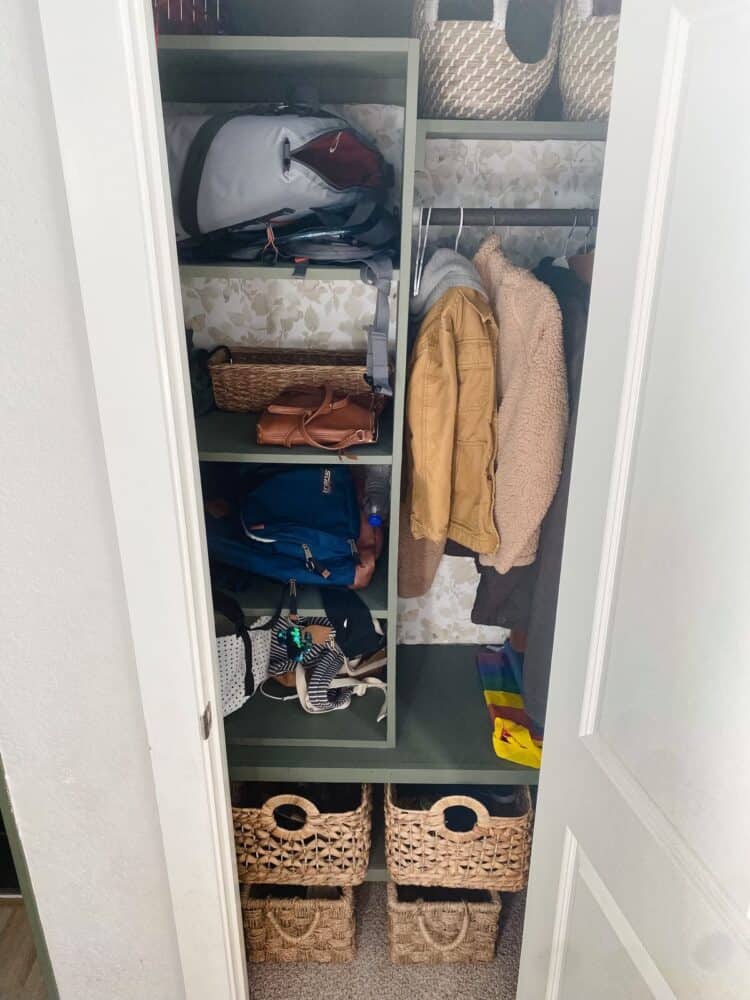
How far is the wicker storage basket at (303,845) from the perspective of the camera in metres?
1.55

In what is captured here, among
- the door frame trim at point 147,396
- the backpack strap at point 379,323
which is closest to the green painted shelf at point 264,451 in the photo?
the backpack strap at point 379,323

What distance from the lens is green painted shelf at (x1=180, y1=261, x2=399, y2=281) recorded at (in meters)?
1.25

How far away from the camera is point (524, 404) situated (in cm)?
135

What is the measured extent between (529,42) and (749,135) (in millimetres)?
889

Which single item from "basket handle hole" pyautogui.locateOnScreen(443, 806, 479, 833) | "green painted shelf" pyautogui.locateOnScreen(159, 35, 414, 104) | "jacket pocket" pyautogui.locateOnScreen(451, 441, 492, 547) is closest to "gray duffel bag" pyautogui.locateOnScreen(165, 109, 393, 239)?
"green painted shelf" pyautogui.locateOnScreen(159, 35, 414, 104)

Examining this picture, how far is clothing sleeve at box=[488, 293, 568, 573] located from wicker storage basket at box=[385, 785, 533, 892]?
57 centimetres

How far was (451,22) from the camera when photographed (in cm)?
124

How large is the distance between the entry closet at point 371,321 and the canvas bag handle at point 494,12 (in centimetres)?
2

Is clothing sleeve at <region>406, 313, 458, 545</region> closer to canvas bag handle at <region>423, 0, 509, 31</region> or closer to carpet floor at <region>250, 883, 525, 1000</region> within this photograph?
canvas bag handle at <region>423, 0, 509, 31</region>

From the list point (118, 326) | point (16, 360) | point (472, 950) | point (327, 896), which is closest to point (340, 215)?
point (118, 326)

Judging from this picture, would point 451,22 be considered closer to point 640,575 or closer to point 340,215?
Result: point 340,215

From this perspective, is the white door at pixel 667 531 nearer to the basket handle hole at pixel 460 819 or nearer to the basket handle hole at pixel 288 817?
the basket handle hole at pixel 460 819

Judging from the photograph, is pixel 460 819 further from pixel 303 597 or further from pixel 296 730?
pixel 303 597

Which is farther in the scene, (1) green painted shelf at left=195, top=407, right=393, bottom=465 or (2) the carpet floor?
(2) the carpet floor
